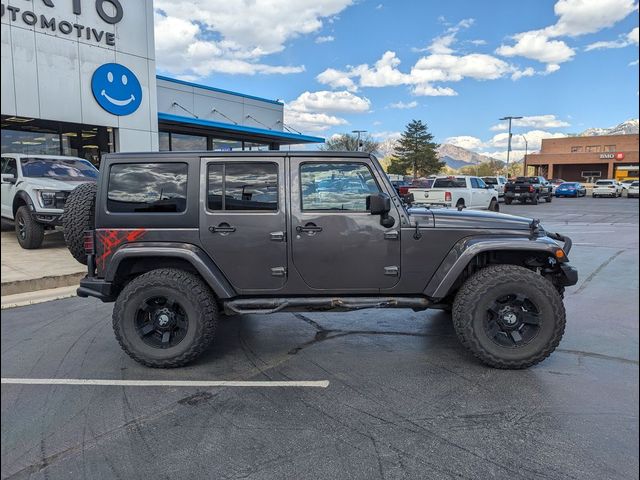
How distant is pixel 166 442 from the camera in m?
3.02

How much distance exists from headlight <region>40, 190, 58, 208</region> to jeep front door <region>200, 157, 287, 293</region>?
6399 millimetres

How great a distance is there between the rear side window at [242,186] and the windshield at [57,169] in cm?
712

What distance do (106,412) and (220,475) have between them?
4.00 ft

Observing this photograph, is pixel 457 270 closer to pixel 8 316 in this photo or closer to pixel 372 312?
pixel 372 312

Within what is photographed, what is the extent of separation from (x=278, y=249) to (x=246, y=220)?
1.27 feet

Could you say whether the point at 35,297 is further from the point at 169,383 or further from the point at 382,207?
the point at 382,207

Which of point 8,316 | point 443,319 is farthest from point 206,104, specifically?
point 443,319

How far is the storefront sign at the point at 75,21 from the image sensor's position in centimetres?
1195

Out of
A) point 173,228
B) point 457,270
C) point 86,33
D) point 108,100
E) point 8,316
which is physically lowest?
point 8,316

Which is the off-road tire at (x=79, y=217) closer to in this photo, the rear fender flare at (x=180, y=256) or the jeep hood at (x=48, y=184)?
Answer: the rear fender flare at (x=180, y=256)

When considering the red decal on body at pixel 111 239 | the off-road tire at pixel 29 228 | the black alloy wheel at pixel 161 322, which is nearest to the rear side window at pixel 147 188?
the red decal on body at pixel 111 239

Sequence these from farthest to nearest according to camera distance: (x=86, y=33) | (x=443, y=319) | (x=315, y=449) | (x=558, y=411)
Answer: (x=86, y=33) → (x=443, y=319) → (x=558, y=411) → (x=315, y=449)

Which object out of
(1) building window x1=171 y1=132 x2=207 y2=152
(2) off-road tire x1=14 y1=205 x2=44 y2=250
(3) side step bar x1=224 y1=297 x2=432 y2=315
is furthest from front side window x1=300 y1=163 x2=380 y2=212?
(1) building window x1=171 y1=132 x2=207 y2=152

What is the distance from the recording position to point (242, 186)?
14.1 ft
